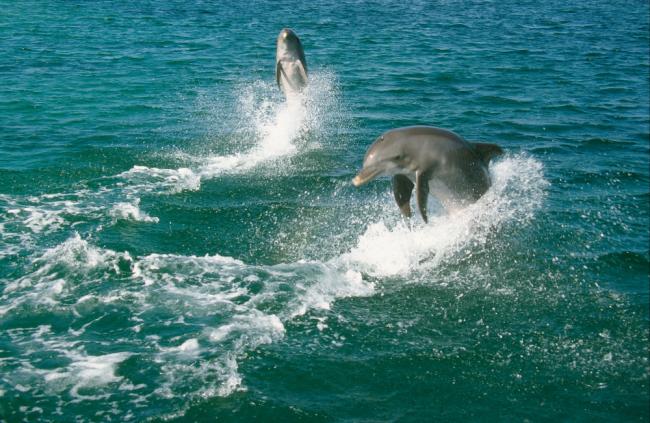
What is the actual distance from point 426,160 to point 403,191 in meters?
0.86

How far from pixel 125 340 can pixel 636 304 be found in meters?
8.01

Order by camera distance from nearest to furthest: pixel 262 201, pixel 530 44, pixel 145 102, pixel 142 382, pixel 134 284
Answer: pixel 142 382 < pixel 134 284 < pixel 262 201 < pixel 145 102 < pixel 530 44

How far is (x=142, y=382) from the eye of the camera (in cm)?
1020

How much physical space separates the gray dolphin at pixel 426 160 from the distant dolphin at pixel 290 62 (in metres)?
10.2

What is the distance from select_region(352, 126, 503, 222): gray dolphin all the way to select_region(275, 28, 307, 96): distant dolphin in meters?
10.2

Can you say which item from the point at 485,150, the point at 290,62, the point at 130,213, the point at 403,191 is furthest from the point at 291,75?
the point at 485,150

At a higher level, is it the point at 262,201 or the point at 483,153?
the point at 483,153

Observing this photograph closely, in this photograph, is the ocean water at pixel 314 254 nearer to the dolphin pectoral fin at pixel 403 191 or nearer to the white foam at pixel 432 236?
the white foam at pixel 432 236

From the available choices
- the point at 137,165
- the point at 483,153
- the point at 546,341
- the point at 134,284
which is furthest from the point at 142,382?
the point at 137,165

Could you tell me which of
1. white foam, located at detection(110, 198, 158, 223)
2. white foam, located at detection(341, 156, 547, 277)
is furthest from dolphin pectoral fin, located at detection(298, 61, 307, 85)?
white foam, located at detection(341, 156, 547, 277)

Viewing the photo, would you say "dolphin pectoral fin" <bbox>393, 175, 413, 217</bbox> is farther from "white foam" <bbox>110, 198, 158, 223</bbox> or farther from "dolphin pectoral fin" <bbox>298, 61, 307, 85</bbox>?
"dolphin pectoral fin" <bbox>298, 61, 307, 85</bbox>

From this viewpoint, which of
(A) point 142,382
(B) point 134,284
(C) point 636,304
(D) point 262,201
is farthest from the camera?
(D) point 262,201

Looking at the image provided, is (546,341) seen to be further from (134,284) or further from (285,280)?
(134,284)

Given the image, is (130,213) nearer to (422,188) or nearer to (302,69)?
(422,188)
